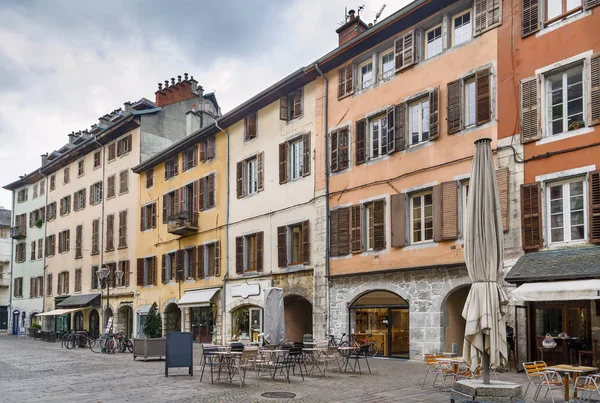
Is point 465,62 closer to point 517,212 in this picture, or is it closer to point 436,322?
point 517,212

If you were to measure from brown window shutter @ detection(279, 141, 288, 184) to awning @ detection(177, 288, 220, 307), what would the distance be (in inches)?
252

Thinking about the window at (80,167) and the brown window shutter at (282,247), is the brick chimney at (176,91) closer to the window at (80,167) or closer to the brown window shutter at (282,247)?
the window at (80,167)

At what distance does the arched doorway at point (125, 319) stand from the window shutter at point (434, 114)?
77.9ft

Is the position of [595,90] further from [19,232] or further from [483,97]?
[19,232]

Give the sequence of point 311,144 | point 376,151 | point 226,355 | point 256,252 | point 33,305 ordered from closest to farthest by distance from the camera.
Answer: point 226,355
point 376,151
point 311,144
point 256,252
point 33,305

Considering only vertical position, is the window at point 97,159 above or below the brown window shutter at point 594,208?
above

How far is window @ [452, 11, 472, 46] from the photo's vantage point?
57.5 ft

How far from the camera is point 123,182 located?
3672 cm

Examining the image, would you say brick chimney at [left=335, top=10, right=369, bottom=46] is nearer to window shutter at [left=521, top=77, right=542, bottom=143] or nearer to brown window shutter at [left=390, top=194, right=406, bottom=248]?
brown window shutter at [left=390, top=194, right=406, bottom=248]

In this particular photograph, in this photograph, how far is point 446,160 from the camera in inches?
691

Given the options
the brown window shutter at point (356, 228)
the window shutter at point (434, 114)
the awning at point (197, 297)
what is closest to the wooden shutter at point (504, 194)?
the window shutter at point (434, 114)

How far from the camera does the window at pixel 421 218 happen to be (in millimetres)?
18031

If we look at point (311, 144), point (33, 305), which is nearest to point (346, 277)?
point (311, 144)

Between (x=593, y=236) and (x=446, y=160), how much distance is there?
4699mm
